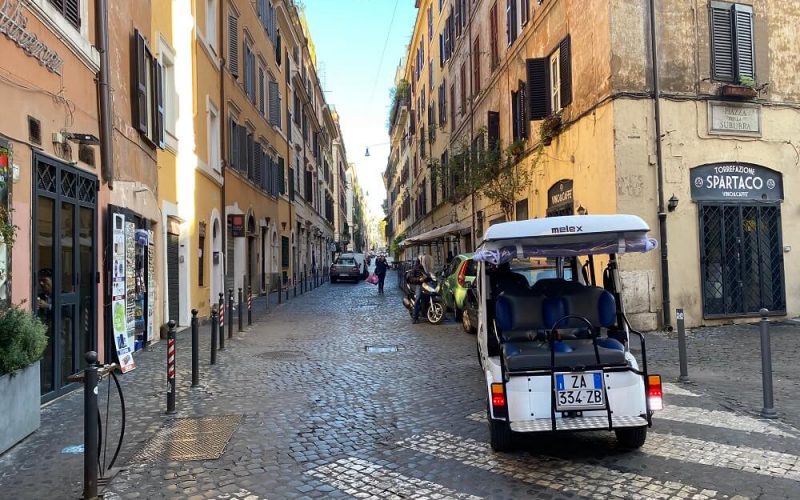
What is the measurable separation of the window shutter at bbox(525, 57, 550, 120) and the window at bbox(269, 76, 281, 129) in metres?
14.7

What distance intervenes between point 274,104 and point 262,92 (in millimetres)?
2471

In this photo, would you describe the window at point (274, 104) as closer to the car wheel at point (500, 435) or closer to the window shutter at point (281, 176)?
the window shutter at point (281, 176)

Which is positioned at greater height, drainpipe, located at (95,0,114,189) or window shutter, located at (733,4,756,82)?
window shutter, located at (733,4,756,82)

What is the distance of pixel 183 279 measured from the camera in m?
Answer: 14.2

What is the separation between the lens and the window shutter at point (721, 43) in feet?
40.4

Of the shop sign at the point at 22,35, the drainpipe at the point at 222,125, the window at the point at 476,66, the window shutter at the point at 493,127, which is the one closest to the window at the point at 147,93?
the shop sign at the point at 22,35

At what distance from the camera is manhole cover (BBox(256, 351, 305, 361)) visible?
9938 millimetres

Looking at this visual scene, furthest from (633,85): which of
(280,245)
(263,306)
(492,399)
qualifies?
(280,245)

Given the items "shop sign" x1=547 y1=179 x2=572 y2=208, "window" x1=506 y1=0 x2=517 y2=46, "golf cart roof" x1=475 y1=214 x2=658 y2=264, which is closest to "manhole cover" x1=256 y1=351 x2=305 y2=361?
"golf cart roof" x1=475 y1=214 x2=658 y2=264

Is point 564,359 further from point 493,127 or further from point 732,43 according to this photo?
point 493,127

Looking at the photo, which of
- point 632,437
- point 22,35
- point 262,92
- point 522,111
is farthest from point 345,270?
point 632,437

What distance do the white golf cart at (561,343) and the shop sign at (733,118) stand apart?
7.94m

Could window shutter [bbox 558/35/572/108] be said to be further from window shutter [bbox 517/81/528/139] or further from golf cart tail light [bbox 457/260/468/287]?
golf cart tail light [bbox 457/260/468/287]

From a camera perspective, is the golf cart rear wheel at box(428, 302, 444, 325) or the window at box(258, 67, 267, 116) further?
the window at box(258, 67, 267, 116)
